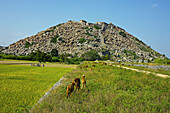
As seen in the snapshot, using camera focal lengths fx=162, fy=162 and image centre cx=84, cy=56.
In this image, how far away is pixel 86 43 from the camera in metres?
149

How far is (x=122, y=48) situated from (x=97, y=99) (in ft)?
506

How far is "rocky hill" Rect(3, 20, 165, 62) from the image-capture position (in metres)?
139

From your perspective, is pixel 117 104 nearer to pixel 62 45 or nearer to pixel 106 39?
pixel 62 45

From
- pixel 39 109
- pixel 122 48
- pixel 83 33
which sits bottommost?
pixel 39 109

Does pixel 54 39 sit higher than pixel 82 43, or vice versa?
pixel 54 39

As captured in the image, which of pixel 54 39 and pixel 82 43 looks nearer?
pixel 82 43

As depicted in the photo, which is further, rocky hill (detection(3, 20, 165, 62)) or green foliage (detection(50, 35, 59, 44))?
green foliage (detection(50, 35, 59, 44))

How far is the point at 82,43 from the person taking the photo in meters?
151

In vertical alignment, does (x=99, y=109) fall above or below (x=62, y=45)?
below

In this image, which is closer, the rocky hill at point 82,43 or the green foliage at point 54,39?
the rocky hill at point 82,43

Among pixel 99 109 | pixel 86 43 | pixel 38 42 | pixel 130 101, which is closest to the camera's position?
pixel 99 109

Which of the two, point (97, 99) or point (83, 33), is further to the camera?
point (83, 33)

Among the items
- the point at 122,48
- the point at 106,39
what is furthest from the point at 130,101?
the point at 106,39

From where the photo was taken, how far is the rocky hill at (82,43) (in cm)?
13925
